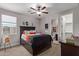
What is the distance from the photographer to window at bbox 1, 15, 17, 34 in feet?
6.51

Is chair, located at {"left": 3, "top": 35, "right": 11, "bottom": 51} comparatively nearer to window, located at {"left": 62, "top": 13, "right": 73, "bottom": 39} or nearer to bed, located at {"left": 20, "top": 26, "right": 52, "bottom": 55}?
bed, located at {"left": 20, "top": 26, "right": 52, "bottom": 55}

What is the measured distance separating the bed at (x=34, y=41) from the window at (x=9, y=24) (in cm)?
18

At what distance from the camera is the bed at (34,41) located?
2115mm

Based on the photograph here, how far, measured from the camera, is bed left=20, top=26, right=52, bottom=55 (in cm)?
212

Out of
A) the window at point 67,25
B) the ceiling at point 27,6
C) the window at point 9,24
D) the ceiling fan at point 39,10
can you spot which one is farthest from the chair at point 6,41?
the window at point 67,25

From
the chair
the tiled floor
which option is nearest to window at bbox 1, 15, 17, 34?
the chair

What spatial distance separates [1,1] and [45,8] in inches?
37.1

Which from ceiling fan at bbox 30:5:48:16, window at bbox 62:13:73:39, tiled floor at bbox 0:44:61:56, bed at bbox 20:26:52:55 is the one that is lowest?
tiled floor at bbox 0:44:61:56

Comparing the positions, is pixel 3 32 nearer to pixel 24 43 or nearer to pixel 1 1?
pixel 24 43

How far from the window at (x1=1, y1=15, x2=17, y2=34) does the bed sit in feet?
0.58

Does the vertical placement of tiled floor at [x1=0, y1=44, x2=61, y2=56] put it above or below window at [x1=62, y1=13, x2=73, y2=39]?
below

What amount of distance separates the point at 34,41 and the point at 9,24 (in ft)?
Answer: 2.24

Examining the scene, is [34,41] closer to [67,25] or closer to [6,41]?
[6,41]

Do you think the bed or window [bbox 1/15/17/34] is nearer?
window [bbox 1/15/17/34]
